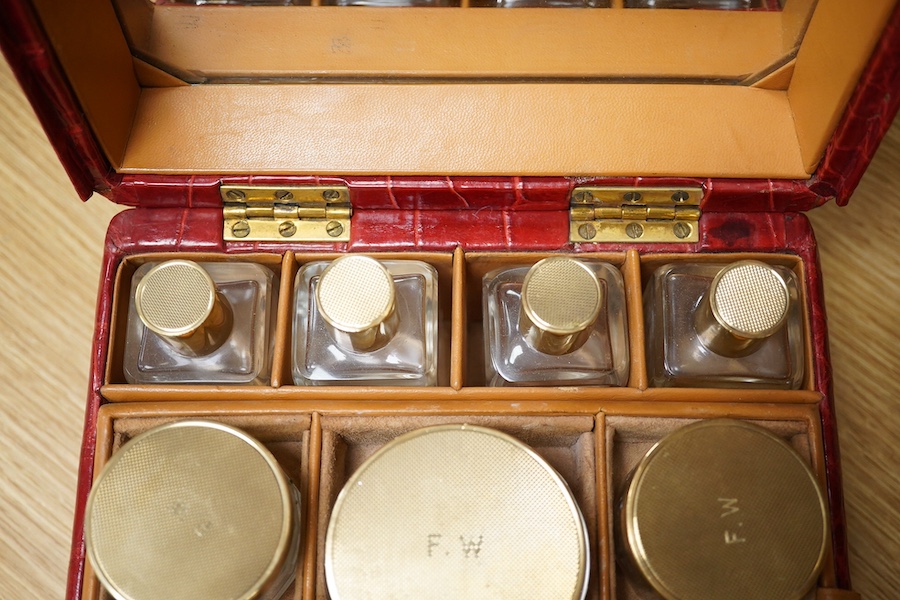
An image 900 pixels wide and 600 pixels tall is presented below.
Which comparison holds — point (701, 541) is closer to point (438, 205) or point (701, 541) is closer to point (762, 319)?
point (762, 319)

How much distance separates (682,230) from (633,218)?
6 cm

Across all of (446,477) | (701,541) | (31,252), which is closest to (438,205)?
(446,477)

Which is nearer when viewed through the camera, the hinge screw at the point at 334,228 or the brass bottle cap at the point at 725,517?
the brass bottle cap at the point at 725,517

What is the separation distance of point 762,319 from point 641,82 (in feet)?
0.97

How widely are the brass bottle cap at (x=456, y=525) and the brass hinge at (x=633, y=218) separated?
0.28 metres

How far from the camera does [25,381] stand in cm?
89

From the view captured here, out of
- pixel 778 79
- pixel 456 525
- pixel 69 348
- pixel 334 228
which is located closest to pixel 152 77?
pixel 334 228

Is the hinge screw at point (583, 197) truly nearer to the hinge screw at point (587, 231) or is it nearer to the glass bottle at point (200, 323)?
the hinge screw at point (587, 231)

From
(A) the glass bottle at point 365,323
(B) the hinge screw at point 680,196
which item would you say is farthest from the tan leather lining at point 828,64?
(A) the glass bottle at point 365,323

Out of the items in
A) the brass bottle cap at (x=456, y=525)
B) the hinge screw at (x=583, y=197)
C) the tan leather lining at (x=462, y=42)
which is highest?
the tan leather lining at (x=462, y=42)

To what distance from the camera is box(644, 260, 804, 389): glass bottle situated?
698 mm

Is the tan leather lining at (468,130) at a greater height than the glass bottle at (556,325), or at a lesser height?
greater

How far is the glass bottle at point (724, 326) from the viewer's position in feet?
2.29

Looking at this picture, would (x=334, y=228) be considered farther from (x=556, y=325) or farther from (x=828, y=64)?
(x=828, y=64)
